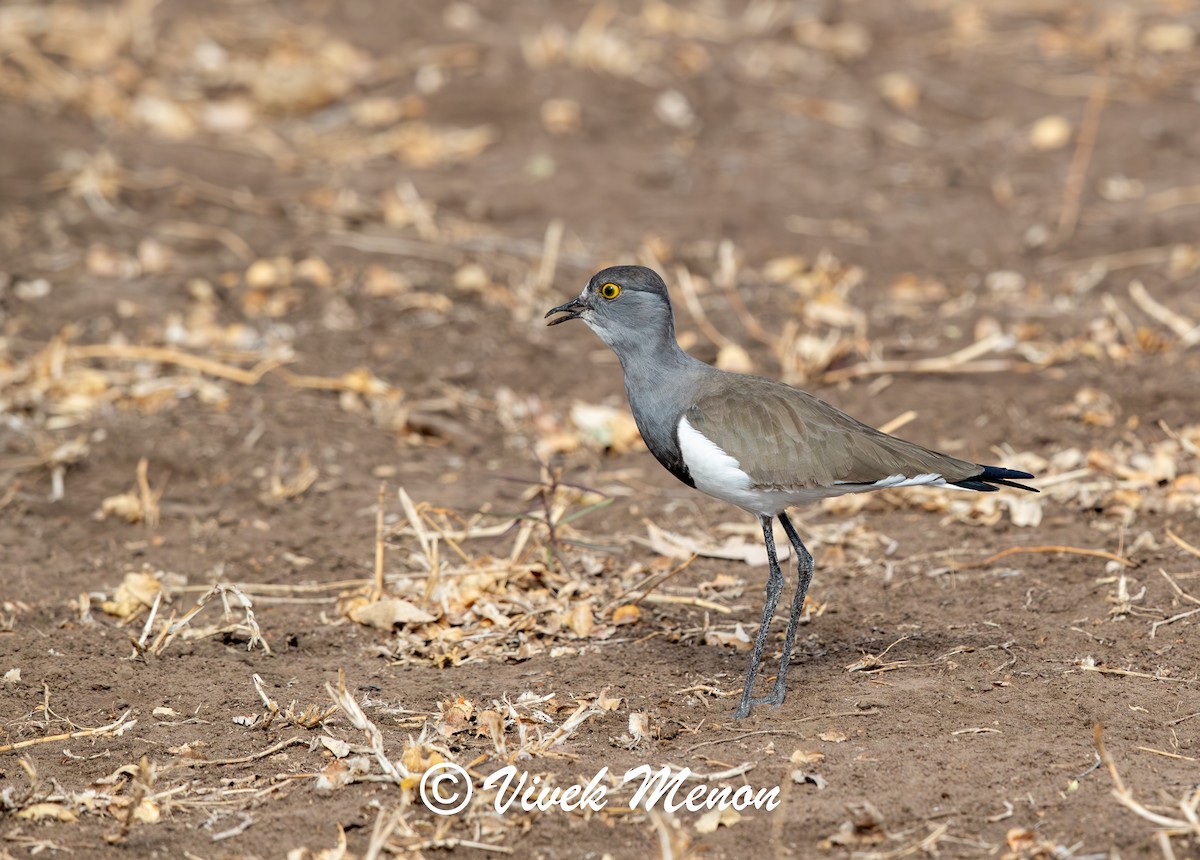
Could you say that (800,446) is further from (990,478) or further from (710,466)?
(990,478)

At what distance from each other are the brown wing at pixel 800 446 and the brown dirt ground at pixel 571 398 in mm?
702

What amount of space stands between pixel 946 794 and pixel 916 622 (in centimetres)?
136

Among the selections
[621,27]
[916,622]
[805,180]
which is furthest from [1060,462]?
[621,27]

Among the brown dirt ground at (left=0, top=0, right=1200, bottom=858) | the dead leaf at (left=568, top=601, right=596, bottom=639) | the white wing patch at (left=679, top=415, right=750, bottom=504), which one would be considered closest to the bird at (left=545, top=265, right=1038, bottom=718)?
the white wing patch at (left=679, top=415, right=750, bottom=504)

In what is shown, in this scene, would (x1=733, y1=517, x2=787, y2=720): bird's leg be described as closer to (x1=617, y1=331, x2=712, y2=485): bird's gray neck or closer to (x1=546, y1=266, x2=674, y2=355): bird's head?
(x1=617, y1=331, x2=712, y2=485): bird's gray neck

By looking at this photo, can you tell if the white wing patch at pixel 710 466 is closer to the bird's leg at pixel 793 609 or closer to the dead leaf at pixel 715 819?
the bird's leg at pixel 793 609

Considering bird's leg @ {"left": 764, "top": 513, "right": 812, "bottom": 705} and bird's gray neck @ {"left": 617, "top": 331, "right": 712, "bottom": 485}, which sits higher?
bird's gray neck @ {"left": 617, "top": 331, "right": 712, "bottom": 485}

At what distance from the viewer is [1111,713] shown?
13.9ft

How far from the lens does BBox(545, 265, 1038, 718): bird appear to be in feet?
14.9

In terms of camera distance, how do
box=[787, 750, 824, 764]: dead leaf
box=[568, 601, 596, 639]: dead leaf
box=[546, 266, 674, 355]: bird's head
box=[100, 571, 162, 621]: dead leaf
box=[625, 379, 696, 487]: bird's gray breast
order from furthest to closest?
box=[100, 571, 162, 621]: dead leaf → box=[568, 601, 596, 639]: dead leaf → box=[546, 266, 674, 355]: bird's head → box=[625, 379, 696, 487]: bird's gray breast → box=[787, 750, 824, 764]: dead leaf

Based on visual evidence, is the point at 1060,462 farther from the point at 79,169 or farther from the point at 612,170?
the point at 79,169

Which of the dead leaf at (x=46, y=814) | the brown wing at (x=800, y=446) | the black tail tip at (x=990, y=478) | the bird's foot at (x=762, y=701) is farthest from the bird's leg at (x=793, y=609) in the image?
the dead leaf at (x=46, y=814)

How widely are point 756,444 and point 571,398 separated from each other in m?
2.99

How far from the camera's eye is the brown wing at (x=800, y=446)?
4.54m
